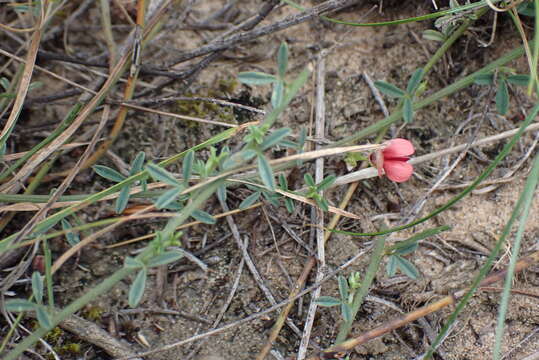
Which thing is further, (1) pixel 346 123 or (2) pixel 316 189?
(1) pixel 346 123

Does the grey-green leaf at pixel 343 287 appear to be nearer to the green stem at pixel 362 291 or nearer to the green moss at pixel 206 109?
the green stem at pixel 362 291

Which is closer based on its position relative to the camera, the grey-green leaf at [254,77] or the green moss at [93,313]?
the grey-green leaf at [254,77]

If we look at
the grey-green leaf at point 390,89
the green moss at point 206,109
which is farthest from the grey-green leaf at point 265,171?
the green moss at point 206,109

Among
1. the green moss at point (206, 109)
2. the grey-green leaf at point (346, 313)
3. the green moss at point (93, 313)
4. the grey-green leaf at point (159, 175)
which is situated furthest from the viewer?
the green moss at point (206, 109)

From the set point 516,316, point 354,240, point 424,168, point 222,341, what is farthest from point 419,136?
point 222,341

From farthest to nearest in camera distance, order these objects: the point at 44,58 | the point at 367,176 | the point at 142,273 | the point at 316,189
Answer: the point at 44,58, the point at 367,176, the point at 316,189, the point at 142,273

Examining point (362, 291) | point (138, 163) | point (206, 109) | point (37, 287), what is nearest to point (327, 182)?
point (362, 291)

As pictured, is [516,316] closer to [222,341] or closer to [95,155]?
[222,341]

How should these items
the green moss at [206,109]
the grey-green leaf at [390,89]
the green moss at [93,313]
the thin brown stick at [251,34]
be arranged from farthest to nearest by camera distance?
the green moss at [206,109]
the thin brown stick at [251,34]
the green moss at [93,313]
the grey-green leaf at [390,89]
